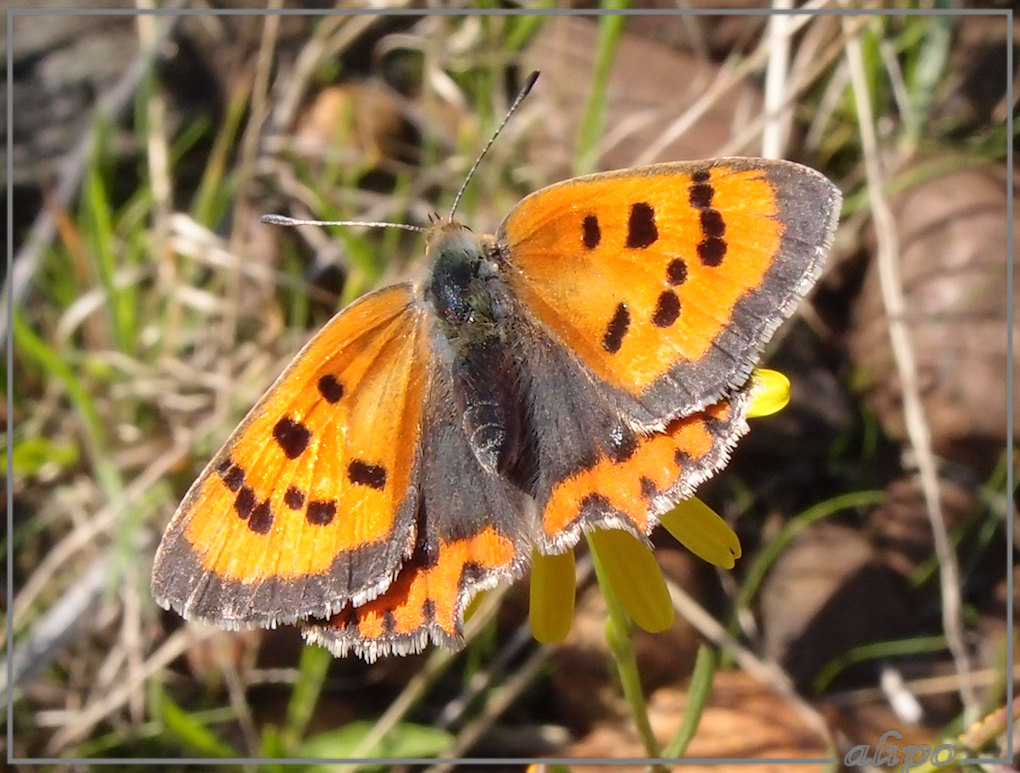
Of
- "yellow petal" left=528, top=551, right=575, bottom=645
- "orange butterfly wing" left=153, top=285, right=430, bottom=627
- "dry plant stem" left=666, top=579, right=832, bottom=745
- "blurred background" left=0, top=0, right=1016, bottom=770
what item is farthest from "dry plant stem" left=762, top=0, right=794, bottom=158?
"orange butterfly wing" left=153, top=285, right=430, bottom=627

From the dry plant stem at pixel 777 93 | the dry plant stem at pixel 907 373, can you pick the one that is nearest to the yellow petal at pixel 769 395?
the dry plant stem at pixel 907 373

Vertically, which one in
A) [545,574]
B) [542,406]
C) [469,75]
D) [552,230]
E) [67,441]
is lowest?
[67,441]

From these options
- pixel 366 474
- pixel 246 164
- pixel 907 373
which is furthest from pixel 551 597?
pixel 246 164

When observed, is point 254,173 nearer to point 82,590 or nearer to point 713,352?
point 82,590

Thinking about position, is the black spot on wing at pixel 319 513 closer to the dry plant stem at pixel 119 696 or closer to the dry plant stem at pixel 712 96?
the dry plant stem at pixel 119 696

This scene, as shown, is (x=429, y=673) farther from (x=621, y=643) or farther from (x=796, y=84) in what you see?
(x=796, y=84)

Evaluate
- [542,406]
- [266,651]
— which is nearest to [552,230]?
[542,406]
